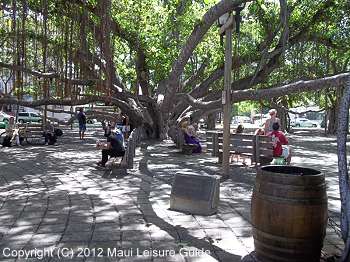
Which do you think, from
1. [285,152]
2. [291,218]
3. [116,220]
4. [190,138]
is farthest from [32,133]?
[291,218]

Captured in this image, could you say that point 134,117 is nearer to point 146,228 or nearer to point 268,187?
point 146,228

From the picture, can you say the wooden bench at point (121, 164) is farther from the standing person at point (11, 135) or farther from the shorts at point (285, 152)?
the standing person at point (11, 135)

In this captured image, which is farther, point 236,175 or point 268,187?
point 236,175

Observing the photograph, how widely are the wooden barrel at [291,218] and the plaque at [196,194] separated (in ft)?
6.39

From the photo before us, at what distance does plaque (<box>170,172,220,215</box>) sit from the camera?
6238 millimetres

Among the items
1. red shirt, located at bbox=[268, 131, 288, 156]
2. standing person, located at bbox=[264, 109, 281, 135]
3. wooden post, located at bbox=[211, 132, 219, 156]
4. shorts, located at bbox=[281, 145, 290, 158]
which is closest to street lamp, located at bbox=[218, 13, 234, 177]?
red shirt, located at bbox=[268, 131, 288, 156]

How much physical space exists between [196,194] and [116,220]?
3.99 ft

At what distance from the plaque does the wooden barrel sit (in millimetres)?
1949

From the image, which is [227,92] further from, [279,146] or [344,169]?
[344,169]

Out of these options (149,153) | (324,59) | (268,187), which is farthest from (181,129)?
(268,187)

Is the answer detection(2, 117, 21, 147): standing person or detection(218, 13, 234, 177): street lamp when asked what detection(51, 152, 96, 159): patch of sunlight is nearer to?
detection(2, 117, 21, 147): standing person

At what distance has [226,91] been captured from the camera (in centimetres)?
955

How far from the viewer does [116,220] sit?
5953 mm

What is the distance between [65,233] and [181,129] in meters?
9.85
